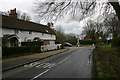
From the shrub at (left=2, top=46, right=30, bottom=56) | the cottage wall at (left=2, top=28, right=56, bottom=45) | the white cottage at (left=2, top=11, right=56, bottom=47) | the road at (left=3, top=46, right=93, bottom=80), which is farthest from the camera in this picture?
the cottage wall at (left=2, top=28, right=56, bottom=45)

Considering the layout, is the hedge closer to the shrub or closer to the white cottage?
the shrub

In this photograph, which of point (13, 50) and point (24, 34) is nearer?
point (13, 50)

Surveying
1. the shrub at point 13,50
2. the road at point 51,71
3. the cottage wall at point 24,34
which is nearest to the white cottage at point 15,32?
the cottage wall at point 24,34

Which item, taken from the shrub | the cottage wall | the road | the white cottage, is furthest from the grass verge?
the cottage wall

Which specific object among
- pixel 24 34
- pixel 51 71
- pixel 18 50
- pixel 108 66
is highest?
pixel 24 34

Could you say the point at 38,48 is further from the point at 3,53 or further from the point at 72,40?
the point at 72,40

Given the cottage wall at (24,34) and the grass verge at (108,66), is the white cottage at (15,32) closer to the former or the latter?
the cottage wall at (24,34)

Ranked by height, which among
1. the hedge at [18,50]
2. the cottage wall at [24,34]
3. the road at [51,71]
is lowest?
the road at [51,71]

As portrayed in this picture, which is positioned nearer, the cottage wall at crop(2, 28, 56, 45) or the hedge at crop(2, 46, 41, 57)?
the hedge at crop(2, 46, 41, 57)

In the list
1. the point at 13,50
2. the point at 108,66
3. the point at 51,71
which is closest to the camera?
the point at 108,66

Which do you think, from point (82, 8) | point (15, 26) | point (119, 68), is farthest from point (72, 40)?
point (119, 68)

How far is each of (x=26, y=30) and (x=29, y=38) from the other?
7.24 ft

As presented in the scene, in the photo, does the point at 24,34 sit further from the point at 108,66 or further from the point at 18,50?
the point at 108,66

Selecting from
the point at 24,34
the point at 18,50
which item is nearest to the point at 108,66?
the point at 18,50
